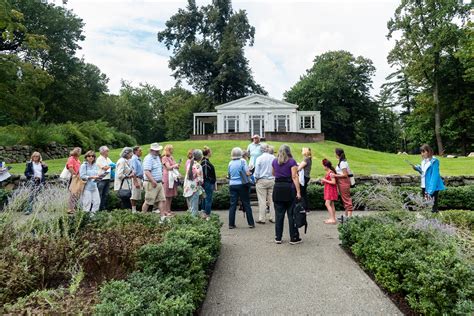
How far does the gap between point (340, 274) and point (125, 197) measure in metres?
5.45

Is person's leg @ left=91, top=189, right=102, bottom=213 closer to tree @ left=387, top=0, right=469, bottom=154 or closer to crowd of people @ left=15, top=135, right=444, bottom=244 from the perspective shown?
crowd of people @ left=15, top=135, right=444, bottom=244

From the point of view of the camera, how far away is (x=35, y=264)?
3.82 metres

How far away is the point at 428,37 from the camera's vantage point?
3359 cm

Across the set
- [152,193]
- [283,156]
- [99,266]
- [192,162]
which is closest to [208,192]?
[192,162]

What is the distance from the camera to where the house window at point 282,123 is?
121 feet

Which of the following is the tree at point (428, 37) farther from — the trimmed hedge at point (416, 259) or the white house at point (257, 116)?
the trimmed hedge at point (416, 259)

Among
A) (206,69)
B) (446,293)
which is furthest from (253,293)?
(206,69)

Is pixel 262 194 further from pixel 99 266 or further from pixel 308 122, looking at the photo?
pixel 308 122

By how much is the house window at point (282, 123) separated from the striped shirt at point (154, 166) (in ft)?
97.5

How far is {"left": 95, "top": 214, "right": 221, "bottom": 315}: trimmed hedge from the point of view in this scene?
2.89 m

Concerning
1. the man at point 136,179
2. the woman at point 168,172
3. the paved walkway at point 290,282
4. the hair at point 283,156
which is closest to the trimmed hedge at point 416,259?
the paved walkway at point 290,282

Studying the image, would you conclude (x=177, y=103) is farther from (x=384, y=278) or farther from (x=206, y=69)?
(x=384, y=278)

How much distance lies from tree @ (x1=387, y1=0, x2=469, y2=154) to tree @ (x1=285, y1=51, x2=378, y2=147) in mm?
11168

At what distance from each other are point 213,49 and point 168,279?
52.0 meters
